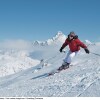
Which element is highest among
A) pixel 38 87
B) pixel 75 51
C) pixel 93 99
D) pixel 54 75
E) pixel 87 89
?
pixel 75 51

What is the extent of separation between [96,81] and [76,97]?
2.24 meters

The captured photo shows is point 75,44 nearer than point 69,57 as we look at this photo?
Yes

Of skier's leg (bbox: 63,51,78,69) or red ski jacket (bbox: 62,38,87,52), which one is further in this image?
skier's leg (bbox: 63,51,78,69)

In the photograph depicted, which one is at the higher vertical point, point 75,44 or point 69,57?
point 75,44

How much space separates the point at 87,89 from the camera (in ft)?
38.9

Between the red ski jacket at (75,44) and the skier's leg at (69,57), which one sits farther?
the skier's leg at (69,57)

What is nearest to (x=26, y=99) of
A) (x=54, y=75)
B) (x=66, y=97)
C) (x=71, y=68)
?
(x=66, y=97)

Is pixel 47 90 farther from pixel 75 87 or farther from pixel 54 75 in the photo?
pixel 54 75

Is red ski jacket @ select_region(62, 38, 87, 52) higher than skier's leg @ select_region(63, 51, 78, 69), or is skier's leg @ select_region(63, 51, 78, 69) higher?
red ski jacket @ select_region(62, 38, 87, 52)

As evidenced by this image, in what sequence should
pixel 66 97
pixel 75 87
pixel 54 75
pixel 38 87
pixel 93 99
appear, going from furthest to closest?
pixel 54 75, pixel 38 87, pixel 75 87, pixel 66 97, pixel 93 99

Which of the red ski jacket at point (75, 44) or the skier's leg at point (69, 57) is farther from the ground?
the red ski jacket at point (75, 44)

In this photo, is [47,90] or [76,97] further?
[47,90]

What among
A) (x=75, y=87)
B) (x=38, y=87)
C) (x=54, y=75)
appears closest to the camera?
(x=75, y=87)

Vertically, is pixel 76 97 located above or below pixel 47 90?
Answer: below
